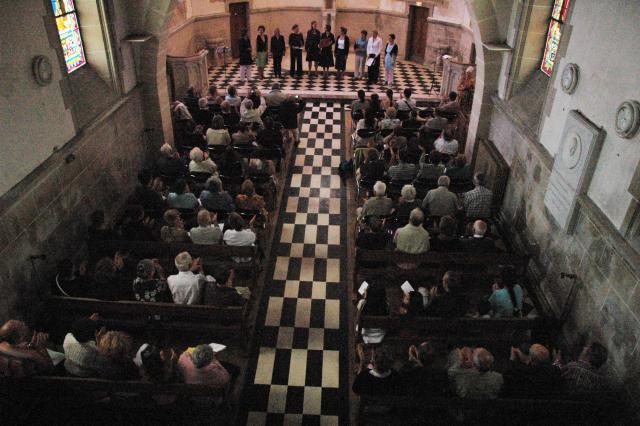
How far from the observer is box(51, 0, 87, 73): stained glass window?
688 centimetres

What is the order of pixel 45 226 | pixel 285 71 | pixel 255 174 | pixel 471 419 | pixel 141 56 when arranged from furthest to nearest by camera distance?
pixel 285 71 → pixel 141 56 → pixel 255 174 → pixel 45 226 → pixel 471 419

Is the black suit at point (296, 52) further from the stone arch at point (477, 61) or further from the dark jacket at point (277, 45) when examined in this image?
the stone arch at point (477, 61)

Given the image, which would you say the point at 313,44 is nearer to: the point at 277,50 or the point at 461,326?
the point at 277,50

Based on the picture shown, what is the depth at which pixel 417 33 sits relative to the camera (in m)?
17.6

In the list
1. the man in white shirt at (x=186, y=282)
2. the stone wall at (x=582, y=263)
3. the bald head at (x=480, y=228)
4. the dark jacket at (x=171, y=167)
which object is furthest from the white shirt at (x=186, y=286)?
the stone wall at (x=582, y=263)

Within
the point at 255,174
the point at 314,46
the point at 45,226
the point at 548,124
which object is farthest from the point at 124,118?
the point at 314,46

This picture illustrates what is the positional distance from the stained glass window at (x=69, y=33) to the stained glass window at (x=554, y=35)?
7271mm

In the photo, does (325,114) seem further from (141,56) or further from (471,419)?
(471,419)

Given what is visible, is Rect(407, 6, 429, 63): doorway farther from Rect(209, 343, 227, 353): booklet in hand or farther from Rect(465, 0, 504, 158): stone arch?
Rect(209, 343, 227, 353): booklet in hand

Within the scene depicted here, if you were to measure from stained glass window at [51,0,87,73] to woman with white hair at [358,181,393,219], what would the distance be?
4.86 metres

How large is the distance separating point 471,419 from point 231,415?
2.34m

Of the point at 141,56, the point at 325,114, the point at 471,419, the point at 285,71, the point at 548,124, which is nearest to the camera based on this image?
the point at 471,419

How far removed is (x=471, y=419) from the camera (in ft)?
14.2

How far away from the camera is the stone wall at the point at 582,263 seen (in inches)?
172
